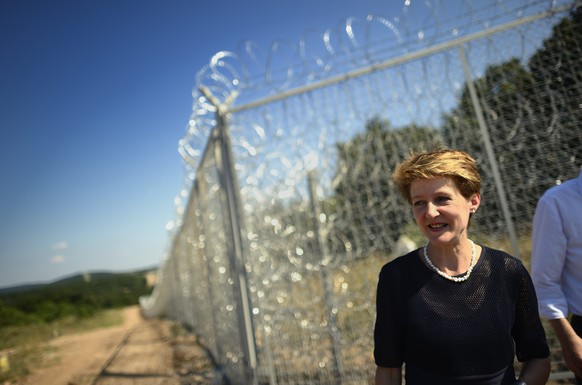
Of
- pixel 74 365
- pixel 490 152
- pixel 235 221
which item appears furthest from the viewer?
pixel 74 365

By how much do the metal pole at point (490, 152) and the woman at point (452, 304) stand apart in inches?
68.8

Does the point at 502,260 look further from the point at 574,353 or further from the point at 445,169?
the point at 574,353

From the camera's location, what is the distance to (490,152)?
301 centimetres

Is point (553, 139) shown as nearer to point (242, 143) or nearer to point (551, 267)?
point (551, 267)

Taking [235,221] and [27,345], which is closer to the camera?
[235,221]

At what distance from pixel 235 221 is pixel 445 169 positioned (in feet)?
6.88

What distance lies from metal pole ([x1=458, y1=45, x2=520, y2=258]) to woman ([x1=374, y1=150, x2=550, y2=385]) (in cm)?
175

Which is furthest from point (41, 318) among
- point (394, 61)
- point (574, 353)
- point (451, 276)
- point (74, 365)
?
point (574, 353)

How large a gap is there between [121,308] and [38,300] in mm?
11345

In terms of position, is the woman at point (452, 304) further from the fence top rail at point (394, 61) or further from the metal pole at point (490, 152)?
the fence top rail at point (394, 61)

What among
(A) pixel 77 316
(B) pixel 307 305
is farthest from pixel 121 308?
(B) pixel 307 305

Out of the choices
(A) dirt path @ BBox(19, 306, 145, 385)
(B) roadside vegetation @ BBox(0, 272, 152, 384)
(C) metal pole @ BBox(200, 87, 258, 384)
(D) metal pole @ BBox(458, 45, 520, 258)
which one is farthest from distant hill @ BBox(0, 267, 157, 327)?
(D) metal pole @ BBox(458, 45, 520, 258)

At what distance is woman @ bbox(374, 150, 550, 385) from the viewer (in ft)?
4.17

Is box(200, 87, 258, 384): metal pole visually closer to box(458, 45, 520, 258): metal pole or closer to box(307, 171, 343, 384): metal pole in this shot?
box(307, 171, 343, 384): metal pole
